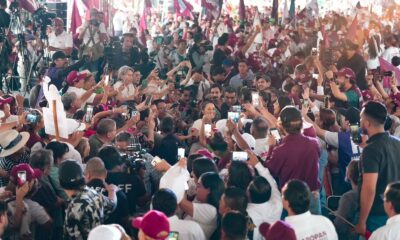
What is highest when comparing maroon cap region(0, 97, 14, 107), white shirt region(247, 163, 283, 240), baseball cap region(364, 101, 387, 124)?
baseball cap region(364, 101, 387, 124)

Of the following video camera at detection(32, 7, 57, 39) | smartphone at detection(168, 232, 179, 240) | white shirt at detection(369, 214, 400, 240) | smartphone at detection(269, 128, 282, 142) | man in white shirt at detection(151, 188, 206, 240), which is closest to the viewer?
smartphone at detection(168, 232, 179, 240)

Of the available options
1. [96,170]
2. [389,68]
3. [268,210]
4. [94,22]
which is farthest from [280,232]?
[94,22]

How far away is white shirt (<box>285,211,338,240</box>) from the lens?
455cm

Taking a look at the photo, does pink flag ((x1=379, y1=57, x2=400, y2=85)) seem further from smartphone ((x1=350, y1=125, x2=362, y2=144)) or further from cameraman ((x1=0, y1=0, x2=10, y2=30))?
cameraman ((x1=0, y1=0, x2=10, y2=30))

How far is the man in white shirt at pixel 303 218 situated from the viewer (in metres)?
4.57

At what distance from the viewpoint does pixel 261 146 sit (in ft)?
22.3

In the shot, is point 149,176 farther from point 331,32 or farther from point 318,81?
point 331,32

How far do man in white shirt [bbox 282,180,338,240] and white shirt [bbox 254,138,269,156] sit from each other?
206 centimetres

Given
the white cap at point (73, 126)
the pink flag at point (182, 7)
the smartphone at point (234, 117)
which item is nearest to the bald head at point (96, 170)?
the white cap at point (73, 126)

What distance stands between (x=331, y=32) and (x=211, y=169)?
11064mm

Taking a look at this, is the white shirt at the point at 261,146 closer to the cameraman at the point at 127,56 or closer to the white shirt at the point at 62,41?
the cameraman at the point at 127,56

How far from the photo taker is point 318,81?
9.93 metres

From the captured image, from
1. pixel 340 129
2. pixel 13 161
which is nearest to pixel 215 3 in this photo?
pixel 340 129

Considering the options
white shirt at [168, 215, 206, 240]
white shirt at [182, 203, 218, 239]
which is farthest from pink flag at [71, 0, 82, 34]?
white shirt at [168, 215, 206, 240]
